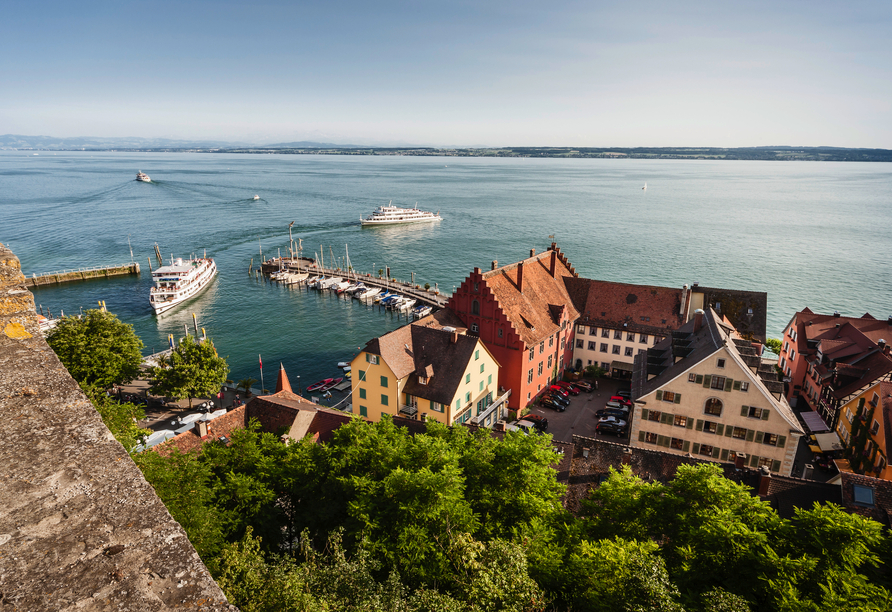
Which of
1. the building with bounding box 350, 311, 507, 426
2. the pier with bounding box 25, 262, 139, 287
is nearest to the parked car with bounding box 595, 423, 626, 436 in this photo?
the building with bounding box 350, 311, 507, 426

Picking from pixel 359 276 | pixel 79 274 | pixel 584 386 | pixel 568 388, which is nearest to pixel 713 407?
pixel 584 386

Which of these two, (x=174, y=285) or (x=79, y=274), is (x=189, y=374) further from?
(x=79, y=274)

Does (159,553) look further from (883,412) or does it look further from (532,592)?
(883,412)

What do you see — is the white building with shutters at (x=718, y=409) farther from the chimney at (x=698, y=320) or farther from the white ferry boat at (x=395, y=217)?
the white ferry boat at (x=395, y=217)

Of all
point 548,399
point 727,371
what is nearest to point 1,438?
point 727,371

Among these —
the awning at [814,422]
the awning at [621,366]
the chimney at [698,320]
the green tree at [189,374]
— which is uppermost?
the chimney at [698,320]

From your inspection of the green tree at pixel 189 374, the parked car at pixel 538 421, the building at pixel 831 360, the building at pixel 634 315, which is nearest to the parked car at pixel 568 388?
the building at pixel 634 315
